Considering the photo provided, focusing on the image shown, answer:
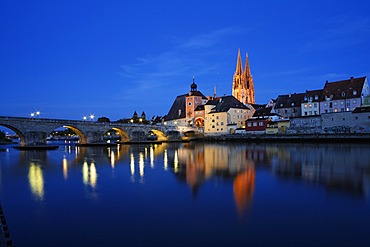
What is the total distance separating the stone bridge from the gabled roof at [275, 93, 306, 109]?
21.1 m

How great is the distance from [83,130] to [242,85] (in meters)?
60.8

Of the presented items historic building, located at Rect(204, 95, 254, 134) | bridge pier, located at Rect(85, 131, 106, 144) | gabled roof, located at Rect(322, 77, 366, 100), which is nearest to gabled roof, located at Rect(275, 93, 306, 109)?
gabled roof, located at Rect(322, 77, 366, 100)

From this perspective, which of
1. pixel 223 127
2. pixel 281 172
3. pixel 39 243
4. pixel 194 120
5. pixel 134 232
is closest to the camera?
pixel 39 243

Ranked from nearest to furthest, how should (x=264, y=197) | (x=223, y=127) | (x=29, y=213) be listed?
(x=29, y=213) → (x=264, y=197) → (x=223, y=127)

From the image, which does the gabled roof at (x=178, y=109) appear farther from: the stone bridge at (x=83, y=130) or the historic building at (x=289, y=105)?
the historic building at (x=289, y=105)

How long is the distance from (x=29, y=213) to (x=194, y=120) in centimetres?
7150

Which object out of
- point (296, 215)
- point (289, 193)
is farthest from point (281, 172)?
point (296, 215)

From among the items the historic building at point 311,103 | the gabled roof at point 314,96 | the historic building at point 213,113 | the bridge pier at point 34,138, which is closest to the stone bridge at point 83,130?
the bridge pier at point 34,138

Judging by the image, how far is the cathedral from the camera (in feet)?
318

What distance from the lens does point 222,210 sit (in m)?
9.42

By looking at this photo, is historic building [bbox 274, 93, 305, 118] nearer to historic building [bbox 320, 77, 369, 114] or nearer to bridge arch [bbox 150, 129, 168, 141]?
historic building [bbox 320, 77, 369, 114]

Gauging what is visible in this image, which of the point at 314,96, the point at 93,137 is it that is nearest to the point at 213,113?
the point at 314,96

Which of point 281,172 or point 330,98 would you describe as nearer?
point 281,172

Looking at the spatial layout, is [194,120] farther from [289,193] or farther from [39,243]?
[39,243]
